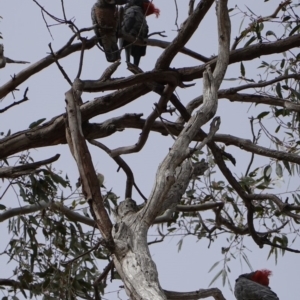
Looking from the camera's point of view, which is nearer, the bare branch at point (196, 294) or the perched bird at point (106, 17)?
the bare branch at point (196, 294)

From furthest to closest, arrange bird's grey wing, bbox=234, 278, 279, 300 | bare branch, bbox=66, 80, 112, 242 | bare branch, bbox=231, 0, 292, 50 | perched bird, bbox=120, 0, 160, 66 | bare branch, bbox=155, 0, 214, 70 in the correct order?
perched bird, bbox=120, 0, 160, 66 → bare branch, bbox=231, 0, 292, 50 → bird's grey wing, bbox=234, 278, 279, 300 → bare branch, bbox=155, 0, 214, 70 → bare branch, bbox=66, 80, 112, 242

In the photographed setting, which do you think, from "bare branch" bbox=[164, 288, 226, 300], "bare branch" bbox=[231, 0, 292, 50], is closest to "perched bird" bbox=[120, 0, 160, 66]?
"bare branch" bbox=[231, 0, 292, 50]

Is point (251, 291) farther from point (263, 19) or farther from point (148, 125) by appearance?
point (263, 19)

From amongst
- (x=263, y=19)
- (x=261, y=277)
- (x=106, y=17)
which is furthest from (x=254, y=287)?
(x=106, y=17)

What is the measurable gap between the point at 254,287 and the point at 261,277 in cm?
21

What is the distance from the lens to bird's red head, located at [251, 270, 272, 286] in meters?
3.61

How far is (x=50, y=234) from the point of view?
341 centimetres

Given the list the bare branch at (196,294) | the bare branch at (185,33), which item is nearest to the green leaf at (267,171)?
the bare branch at (185,33)

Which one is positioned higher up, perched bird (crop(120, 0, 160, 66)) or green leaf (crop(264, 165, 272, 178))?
perched bird (crop(120, 0, 160, 66))

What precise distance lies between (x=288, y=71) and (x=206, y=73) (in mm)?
1759

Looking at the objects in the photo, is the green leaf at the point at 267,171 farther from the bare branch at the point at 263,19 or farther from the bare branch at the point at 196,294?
the bare branch at the point at 196,294

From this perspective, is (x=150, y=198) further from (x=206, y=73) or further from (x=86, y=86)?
(x=86, y=86)

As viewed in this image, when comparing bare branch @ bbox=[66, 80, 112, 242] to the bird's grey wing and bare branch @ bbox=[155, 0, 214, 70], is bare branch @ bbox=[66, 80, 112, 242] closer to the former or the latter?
bare branch @ bbox=[155, 0, 214, 70]

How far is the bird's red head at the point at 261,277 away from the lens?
361 centimetres
